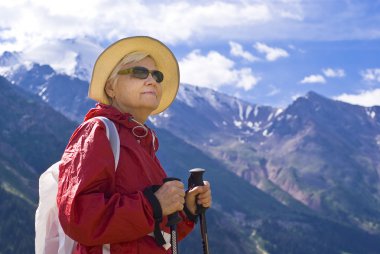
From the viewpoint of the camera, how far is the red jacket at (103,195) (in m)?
5.45

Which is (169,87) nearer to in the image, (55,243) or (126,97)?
(126,97)

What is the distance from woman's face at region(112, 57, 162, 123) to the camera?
22.7 feet

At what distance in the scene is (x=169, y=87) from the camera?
840 centimetres

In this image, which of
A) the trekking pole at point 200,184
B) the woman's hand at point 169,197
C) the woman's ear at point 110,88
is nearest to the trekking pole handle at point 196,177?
the trekking pole at point 200,184

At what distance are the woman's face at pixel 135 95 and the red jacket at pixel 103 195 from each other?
0.57 m

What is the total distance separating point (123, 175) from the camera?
613 centimetres

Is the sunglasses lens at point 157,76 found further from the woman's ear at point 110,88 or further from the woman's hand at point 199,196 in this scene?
the woman's hand at point 199,196

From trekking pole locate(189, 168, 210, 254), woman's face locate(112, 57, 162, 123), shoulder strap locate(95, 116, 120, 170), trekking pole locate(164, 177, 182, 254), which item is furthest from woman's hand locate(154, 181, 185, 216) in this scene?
woman's face locate(112, 57, 162, 123)

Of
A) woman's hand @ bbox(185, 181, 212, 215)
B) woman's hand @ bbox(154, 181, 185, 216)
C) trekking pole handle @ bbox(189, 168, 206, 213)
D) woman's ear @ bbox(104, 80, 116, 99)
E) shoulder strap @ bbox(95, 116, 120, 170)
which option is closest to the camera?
woman's hand @ bbox(154, 181, 185, 216)

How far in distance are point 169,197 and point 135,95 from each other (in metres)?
1.63

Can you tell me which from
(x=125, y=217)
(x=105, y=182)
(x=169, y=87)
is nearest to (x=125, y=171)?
(x=105, y=182)

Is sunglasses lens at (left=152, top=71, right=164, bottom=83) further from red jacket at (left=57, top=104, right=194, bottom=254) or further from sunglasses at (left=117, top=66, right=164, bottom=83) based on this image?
red jacket at (left=57, top=104, right=194, bottom=254)

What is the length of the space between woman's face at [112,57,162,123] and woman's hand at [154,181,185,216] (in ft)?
4.56

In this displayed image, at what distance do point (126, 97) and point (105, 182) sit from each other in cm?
149
